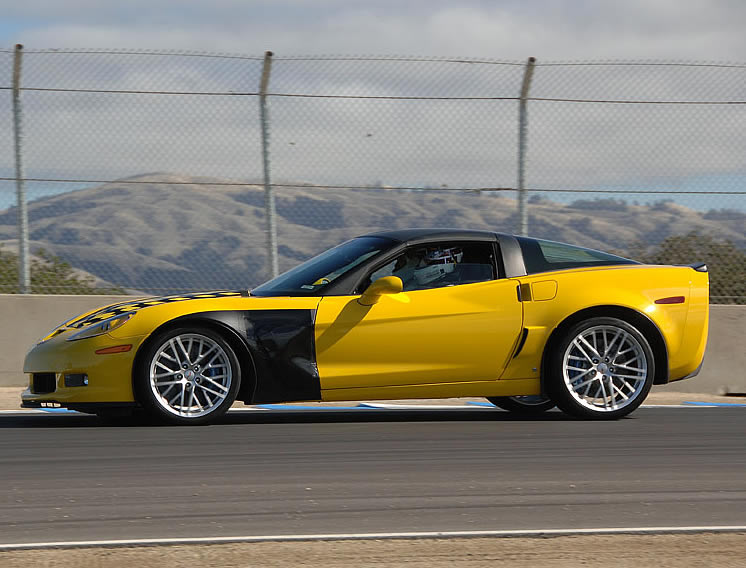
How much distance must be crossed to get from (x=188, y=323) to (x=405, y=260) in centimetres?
157

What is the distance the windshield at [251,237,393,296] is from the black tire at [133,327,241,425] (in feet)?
2.18

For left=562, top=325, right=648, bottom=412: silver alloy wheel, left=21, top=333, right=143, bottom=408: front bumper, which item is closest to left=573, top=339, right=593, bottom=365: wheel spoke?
left=562, top=325, right=648, bottom=412: silver alloy wheel

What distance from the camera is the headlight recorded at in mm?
8117

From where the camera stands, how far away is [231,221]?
11.8m

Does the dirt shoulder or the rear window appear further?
the rear window

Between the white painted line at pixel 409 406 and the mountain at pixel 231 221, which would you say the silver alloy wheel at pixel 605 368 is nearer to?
the white painted line at pixel 409 406

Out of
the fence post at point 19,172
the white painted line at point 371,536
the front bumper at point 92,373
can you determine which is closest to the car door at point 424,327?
the front bumper at point 92,373

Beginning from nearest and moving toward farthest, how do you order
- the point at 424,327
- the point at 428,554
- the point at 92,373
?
the point at 428,554 < the point at 92,373 < the point at 424,327

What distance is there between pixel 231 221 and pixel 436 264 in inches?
144

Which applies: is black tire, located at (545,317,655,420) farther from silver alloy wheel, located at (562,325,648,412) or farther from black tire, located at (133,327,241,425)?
black tire, located at (133,327,241,425)

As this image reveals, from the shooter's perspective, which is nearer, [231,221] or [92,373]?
[92,373]

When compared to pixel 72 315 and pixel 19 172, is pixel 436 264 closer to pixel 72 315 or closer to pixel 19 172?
pixel 72 315

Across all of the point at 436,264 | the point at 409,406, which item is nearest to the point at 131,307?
the point at 436,264

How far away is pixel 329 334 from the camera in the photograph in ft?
27.1
